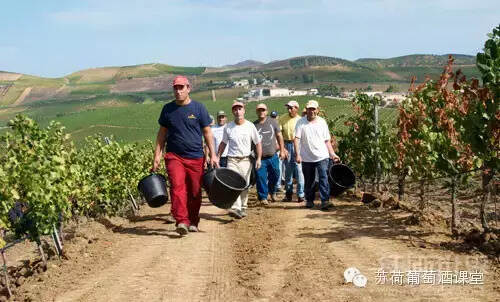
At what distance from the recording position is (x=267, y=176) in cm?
1073

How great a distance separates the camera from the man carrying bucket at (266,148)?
1016 cm

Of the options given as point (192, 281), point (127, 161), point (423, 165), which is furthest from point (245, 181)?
point (127, 161)

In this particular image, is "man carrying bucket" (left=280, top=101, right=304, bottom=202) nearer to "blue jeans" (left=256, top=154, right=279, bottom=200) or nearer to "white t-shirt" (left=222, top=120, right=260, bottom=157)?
"blue jeans" (left=256, top=154, right=279, bottom=200)

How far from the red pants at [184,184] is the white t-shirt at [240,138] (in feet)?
4.46

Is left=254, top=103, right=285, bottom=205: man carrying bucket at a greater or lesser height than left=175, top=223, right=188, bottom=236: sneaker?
greater

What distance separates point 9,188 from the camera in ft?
20.9

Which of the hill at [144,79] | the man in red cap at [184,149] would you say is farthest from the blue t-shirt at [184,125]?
the hill at [144,79]

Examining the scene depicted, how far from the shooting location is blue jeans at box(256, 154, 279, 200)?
10.1 metres

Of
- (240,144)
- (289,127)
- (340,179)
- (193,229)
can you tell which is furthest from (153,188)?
(289,127)

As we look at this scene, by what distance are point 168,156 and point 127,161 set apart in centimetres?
579

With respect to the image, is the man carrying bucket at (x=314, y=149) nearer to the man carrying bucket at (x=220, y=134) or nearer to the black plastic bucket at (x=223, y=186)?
the black plastic bucket at (x=223, y=186)

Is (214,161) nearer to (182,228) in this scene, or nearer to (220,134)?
(182,228)

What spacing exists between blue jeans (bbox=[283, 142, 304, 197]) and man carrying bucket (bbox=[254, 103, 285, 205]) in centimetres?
32

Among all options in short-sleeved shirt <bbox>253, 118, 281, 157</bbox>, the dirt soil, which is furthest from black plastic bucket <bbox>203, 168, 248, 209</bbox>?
short-sleeved shirt <bbox>253, 118, 281, 157</bbox>
